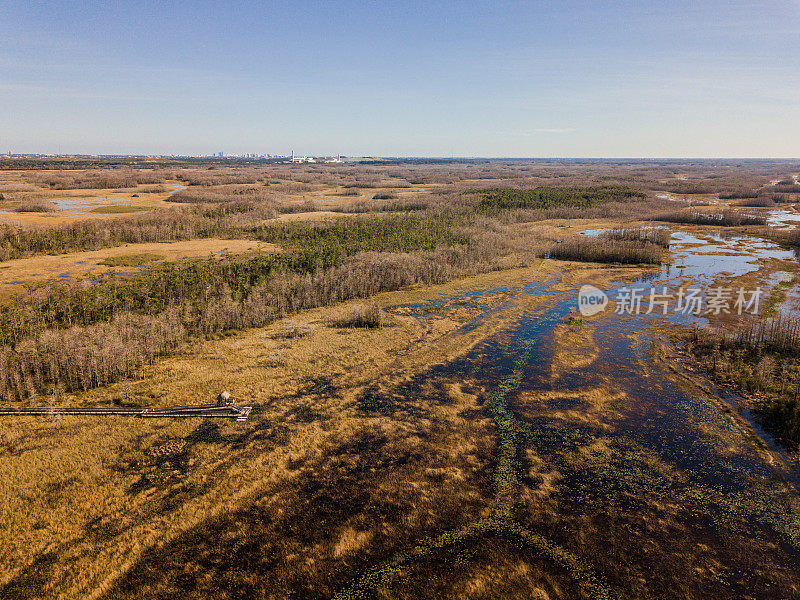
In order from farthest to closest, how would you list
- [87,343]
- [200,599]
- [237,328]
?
[237,328] < [87,343] < [200,599]

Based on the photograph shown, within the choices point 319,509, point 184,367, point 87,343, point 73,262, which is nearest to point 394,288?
point 184,367

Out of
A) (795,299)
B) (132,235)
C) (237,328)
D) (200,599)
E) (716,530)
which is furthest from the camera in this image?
(132,235)

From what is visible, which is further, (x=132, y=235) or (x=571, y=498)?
(x=132, y=235)

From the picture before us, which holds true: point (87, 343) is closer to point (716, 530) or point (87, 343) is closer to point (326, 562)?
point (326, 562)

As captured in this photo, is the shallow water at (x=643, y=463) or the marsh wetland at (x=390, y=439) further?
the shallow water at (x=643, y=463)

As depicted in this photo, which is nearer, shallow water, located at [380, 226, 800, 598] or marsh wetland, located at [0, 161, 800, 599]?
marsh wetland, located at [0, 161, 800, 599]

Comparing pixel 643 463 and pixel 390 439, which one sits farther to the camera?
pixel 390 439

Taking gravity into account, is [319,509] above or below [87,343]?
below
